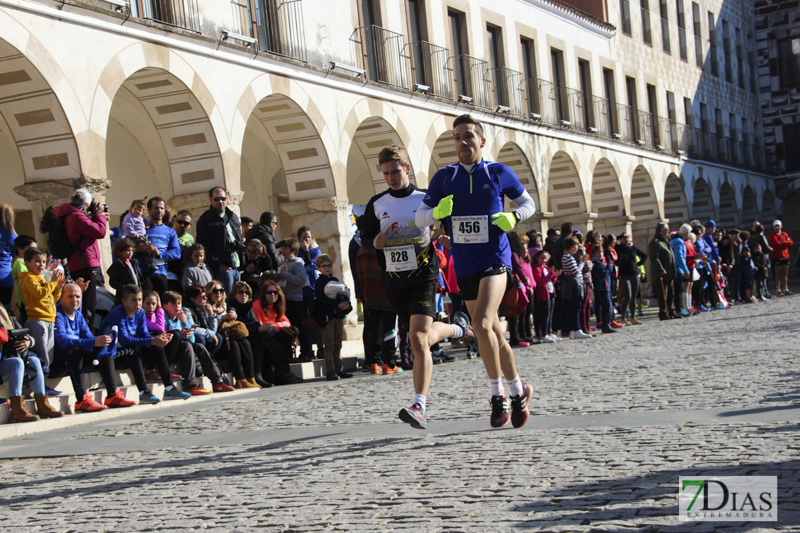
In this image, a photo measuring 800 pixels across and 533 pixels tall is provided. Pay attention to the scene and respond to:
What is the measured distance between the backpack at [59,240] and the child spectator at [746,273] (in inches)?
730

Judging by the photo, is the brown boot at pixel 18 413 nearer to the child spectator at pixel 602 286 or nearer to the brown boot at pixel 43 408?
the brown boot at pixel 43 408

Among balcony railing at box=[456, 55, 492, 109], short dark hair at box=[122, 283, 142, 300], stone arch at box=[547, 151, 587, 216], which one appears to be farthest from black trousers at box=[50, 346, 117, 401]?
stone arch at box=[547, 151, 587, 216]

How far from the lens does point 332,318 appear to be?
41.1 ft

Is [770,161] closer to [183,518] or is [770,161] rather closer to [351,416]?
[351,416]

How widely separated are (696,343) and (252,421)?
670 cm

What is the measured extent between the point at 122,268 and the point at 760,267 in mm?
19109

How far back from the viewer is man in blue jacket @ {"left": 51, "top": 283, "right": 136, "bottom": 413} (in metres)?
9.55

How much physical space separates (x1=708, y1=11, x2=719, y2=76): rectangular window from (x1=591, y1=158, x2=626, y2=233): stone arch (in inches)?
535

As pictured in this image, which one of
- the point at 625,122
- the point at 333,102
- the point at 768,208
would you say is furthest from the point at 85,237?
the point at 768,208

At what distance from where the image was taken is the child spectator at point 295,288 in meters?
13.0

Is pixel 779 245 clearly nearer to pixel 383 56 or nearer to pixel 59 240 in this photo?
pixel 383 56

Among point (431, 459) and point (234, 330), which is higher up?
point (234, 330)

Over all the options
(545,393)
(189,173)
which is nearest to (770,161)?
(189,173)

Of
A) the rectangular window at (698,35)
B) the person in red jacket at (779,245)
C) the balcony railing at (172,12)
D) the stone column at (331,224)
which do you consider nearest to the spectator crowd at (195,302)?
the balcony railing at (172,12)
